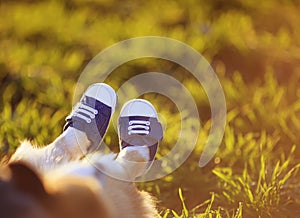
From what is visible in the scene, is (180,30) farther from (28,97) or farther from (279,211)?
(279,211)

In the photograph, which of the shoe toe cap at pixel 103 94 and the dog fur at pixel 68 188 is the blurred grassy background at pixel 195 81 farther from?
the dog fur at pixel 68 188

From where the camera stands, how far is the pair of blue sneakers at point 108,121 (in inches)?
82.0

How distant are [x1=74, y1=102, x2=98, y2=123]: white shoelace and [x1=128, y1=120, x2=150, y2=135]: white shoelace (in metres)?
0.09

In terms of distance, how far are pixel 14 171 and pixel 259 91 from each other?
1736 millimetres

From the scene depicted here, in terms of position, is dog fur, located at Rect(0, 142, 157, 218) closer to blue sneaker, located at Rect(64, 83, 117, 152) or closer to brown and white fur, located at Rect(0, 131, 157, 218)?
brown and white fur, located at Rect(0, 131, 157, 218)

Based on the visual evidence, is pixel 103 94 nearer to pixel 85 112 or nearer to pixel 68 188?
pixel 85 112

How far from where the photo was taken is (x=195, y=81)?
3330mm

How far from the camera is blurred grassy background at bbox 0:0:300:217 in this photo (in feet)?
8.23

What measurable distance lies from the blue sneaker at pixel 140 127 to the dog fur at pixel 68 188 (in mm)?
231

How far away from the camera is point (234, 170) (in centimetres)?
265

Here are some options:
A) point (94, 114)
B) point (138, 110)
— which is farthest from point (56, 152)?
point (138, 110)

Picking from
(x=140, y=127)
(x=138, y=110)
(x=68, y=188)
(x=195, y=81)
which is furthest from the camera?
(x=195, y=81)

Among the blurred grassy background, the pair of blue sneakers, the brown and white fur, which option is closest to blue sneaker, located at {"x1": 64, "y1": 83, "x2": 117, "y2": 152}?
the pair of blue sneakers

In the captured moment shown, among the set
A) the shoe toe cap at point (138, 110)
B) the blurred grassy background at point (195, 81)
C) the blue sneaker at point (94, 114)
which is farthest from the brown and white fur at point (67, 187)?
the blurred grassy background at point (195, 81)
